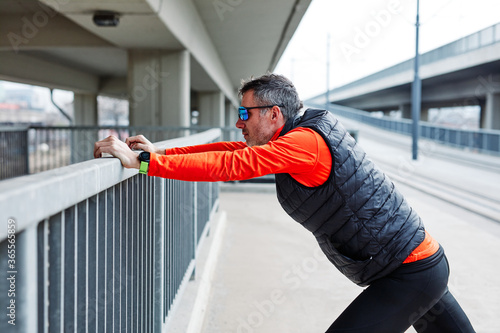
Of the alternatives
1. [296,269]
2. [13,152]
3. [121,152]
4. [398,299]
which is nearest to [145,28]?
[296,269]

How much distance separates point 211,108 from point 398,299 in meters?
20.6

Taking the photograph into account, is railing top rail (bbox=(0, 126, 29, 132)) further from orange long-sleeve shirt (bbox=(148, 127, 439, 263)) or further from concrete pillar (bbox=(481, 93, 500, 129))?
concrete pillar (bbox=(481, 93, 500, 129))

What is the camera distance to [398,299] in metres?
2.32

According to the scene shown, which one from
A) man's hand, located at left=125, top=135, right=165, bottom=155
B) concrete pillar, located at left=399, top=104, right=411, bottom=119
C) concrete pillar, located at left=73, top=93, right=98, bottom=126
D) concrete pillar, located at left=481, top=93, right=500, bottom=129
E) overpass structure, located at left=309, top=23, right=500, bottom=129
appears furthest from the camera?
concrete pillar, located at left=399, top=104, right=411, bottom=119

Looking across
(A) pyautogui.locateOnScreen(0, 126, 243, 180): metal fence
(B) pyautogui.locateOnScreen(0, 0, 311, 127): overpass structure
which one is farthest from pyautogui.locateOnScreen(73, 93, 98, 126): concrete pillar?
(A) pyautogui.locateOnScreen(0, 126, 243, 180): metal fence

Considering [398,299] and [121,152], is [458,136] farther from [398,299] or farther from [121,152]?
[121,152]

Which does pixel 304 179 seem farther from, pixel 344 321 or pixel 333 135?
pixel 344 321

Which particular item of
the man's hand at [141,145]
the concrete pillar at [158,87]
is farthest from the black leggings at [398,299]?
the concrete pillar at [158,87]

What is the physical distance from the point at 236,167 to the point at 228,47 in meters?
12.4

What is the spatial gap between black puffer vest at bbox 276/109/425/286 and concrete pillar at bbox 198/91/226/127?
1992cm

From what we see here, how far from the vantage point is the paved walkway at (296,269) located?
4113mm

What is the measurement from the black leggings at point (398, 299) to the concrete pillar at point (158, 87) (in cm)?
760

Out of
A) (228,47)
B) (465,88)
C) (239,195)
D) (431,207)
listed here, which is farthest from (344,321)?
(465,88)

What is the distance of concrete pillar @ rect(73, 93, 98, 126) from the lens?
2198 centimetres
